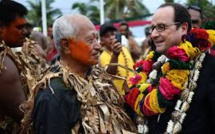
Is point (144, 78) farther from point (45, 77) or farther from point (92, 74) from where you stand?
point (45, 77)

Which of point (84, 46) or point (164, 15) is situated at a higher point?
point (164, 15)

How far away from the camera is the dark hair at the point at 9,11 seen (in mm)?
4062

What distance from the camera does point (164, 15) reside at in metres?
3.15

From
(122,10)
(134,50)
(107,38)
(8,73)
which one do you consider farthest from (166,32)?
(122,10)

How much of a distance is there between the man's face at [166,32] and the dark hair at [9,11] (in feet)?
5.14

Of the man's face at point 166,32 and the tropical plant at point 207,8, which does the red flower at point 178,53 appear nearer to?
the man's face at point 166,32

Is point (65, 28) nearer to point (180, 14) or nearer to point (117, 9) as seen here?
point (180, 14)

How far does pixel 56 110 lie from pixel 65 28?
1.94ft

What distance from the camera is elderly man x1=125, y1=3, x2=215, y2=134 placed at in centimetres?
297

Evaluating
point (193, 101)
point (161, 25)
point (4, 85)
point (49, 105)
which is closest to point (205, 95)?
point (193, 101)

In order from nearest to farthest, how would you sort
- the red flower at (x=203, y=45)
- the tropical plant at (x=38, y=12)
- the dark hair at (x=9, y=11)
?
the red flower at (x=203, y=45), the dark hair at (x=9, y=11), the tropical plant at (x=38, y=12)

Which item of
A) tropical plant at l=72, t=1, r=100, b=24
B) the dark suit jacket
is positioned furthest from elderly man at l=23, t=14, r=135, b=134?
tropical plant at l=72, t=1, r=100, b=24

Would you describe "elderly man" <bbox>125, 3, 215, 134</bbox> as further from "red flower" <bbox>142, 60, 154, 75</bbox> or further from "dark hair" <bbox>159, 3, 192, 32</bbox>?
"red flower" <bbox>142, 60, 154, 75</bbox>

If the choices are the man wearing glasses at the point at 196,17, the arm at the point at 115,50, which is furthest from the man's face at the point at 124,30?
the arm at the point at 115,50
